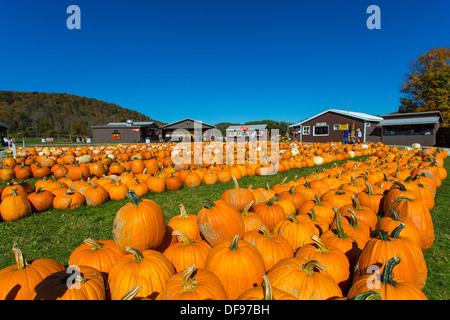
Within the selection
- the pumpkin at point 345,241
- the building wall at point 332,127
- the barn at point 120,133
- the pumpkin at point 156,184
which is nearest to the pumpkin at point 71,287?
the pumpkin at point 345,241

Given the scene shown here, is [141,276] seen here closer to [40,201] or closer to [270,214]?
[270,214]

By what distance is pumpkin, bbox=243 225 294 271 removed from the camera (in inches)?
87.0

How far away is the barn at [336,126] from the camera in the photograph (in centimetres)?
2712

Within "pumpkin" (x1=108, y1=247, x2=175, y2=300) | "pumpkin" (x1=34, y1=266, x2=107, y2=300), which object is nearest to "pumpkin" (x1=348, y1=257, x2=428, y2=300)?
"pumpkin" (x1=108, y1=247, x2=175, y2=300)

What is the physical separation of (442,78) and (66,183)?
41.1 metres

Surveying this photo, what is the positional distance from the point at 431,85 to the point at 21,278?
138 feet

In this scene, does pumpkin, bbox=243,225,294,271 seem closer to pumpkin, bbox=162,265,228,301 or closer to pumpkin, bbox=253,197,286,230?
pumpkin, bbox=162,265,228,301

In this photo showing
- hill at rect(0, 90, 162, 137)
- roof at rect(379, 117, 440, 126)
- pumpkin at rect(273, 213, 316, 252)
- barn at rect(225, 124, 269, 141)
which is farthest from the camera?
hill at rect(0, 90, 162, 137)

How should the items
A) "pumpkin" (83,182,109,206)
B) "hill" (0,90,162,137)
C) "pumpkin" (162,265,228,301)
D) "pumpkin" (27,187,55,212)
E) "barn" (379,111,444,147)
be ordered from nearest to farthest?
"pumpkin" (162,265,228,301) < "pumpkin" (27,187,55,212) < "pumpkin" (83,182,109,206) < "barn" (379,111,444,147) < "hill" (0,90,162,137)

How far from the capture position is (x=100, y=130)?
47.7 meters

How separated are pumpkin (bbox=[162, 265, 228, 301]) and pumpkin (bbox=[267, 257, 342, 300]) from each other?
0.47 meters

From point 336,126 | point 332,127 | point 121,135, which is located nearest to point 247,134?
point 332,127

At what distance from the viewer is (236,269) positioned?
6.19ft
